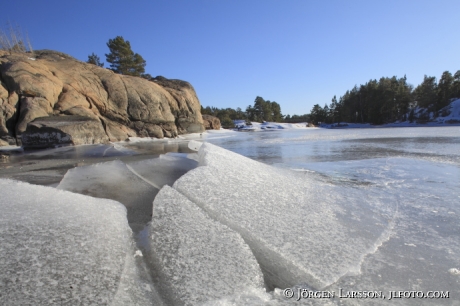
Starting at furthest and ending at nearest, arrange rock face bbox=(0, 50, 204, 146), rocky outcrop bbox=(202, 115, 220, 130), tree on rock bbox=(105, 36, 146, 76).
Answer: rocky outcrop bbox=(202, 115, 220, 130)
tree on rock bbox=(105, 36, 146, 76)
rock face bbox=(0, 50, 204, 146)

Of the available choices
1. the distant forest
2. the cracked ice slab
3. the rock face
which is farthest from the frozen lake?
the distant forest

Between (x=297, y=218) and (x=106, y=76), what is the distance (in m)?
14.9

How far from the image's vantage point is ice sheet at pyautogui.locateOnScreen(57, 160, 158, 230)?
1.79 meters

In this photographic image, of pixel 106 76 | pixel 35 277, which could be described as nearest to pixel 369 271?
pixel 35 277

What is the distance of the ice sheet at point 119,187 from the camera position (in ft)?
5.89

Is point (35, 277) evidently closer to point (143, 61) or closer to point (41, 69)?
point (41, 69)

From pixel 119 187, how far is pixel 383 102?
168 ft

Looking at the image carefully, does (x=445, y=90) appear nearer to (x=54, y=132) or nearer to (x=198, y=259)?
(x=54, y=132)

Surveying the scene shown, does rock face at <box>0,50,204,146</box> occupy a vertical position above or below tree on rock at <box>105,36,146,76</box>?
below

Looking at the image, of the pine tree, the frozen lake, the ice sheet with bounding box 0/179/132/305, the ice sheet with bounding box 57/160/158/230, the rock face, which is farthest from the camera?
the pine tree

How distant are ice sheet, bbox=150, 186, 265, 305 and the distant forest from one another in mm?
39063

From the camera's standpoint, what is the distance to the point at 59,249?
107 cm

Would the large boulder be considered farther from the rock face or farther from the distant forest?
the distant forest

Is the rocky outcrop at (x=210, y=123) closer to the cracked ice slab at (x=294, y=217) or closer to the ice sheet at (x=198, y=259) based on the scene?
the cracked ice slab at (x=294, y=217)
